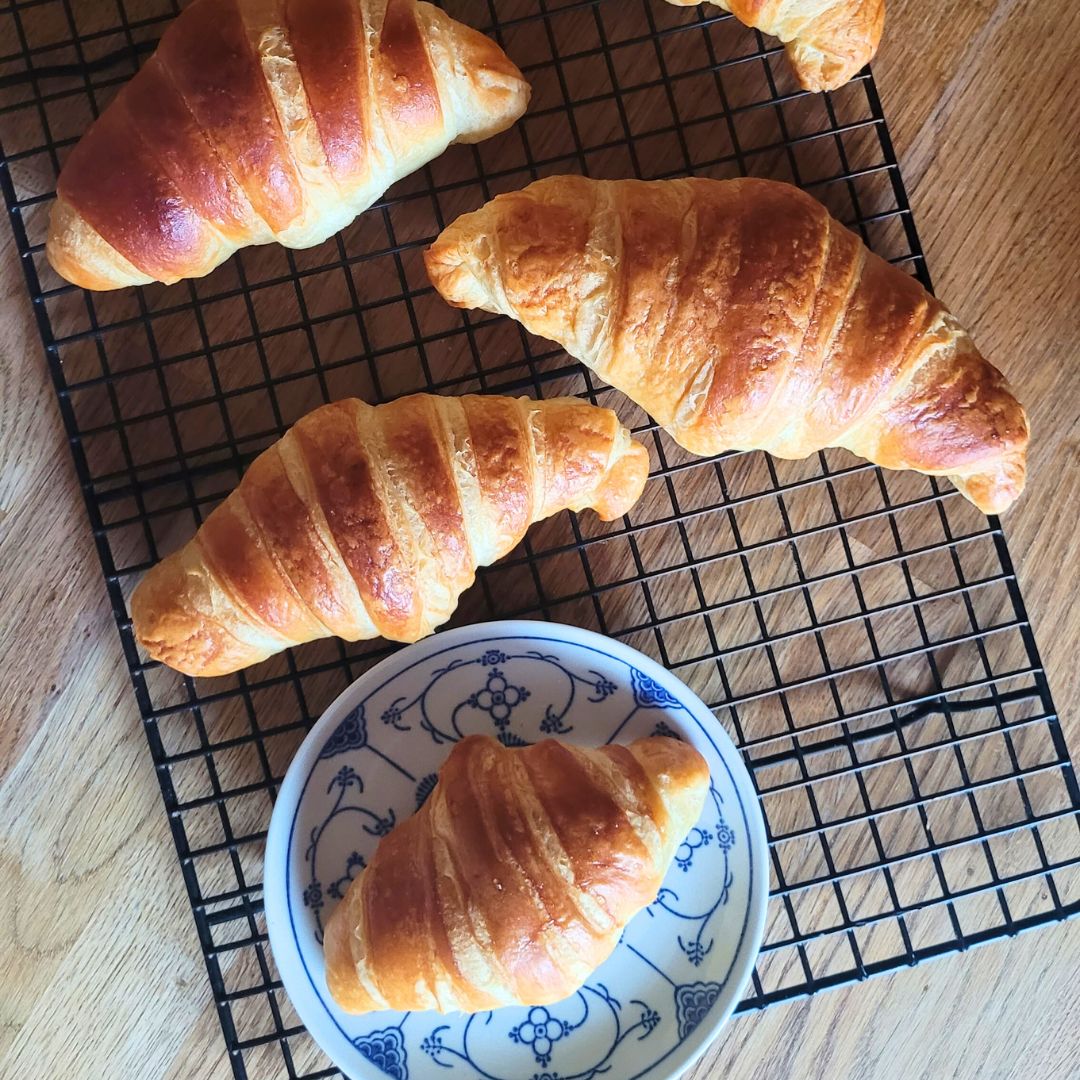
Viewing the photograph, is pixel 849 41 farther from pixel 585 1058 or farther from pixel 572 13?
pixel 585 1058

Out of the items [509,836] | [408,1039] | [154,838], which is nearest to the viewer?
[509,836]

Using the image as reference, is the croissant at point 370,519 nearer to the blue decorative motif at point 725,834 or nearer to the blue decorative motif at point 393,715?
the blue decorative motif at point 393,715

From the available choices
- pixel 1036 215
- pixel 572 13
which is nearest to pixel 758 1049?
pixel 1036 215

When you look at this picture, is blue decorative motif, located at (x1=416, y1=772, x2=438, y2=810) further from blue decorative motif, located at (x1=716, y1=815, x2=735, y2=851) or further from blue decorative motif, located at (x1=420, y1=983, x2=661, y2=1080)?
blue decorative motif, located at (x1=716, y1=815, x2=735, y2=851)

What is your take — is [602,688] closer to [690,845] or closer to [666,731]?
[666,731]

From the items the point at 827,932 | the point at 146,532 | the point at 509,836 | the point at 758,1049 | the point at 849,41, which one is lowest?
the point at 758,1049

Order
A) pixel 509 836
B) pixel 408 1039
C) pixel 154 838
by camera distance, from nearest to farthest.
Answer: pixel 509 836 → pixel 408 1039 → pixel 154 838

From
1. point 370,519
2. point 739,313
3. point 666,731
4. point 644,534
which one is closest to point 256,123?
point 370,519
